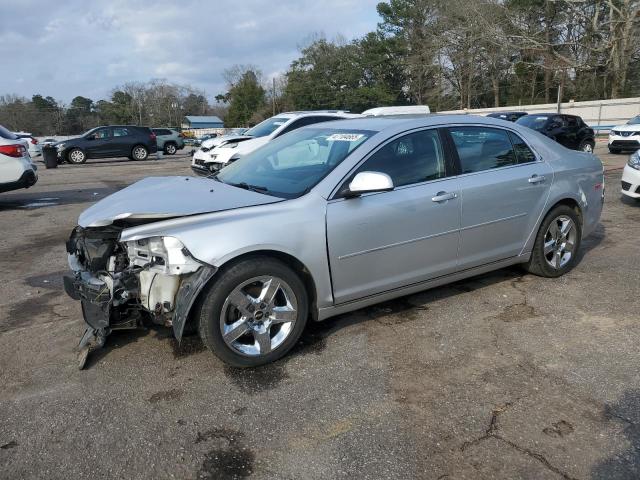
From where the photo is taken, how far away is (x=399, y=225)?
379cm

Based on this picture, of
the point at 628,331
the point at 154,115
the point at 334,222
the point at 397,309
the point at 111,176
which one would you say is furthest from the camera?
the point at 154,115

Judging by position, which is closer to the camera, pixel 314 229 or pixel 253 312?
pixel 253 312

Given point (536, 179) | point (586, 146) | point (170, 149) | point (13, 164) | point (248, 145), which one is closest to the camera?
point (536, 179)

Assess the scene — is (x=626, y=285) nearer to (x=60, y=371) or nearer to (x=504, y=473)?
(x=504, y=473)

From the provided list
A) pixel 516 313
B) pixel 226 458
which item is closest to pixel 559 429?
pixel 516 313

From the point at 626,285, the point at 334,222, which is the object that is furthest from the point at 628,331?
the point at 334,222

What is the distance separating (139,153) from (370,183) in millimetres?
21705

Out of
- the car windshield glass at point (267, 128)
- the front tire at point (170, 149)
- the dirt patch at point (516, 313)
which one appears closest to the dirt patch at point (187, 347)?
the dirt patch at point (516, 313)

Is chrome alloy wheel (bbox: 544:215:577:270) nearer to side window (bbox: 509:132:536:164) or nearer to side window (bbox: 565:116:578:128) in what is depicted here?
side window (bbox: 509:132:536:164)

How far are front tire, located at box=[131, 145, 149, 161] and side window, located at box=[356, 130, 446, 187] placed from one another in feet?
69.2

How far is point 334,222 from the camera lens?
11.6 feet

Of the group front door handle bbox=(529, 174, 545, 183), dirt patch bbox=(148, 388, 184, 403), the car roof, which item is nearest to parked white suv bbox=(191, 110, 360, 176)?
the car roof

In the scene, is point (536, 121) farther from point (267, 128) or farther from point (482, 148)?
point (482, 148)

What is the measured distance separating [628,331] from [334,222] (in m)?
2.37
